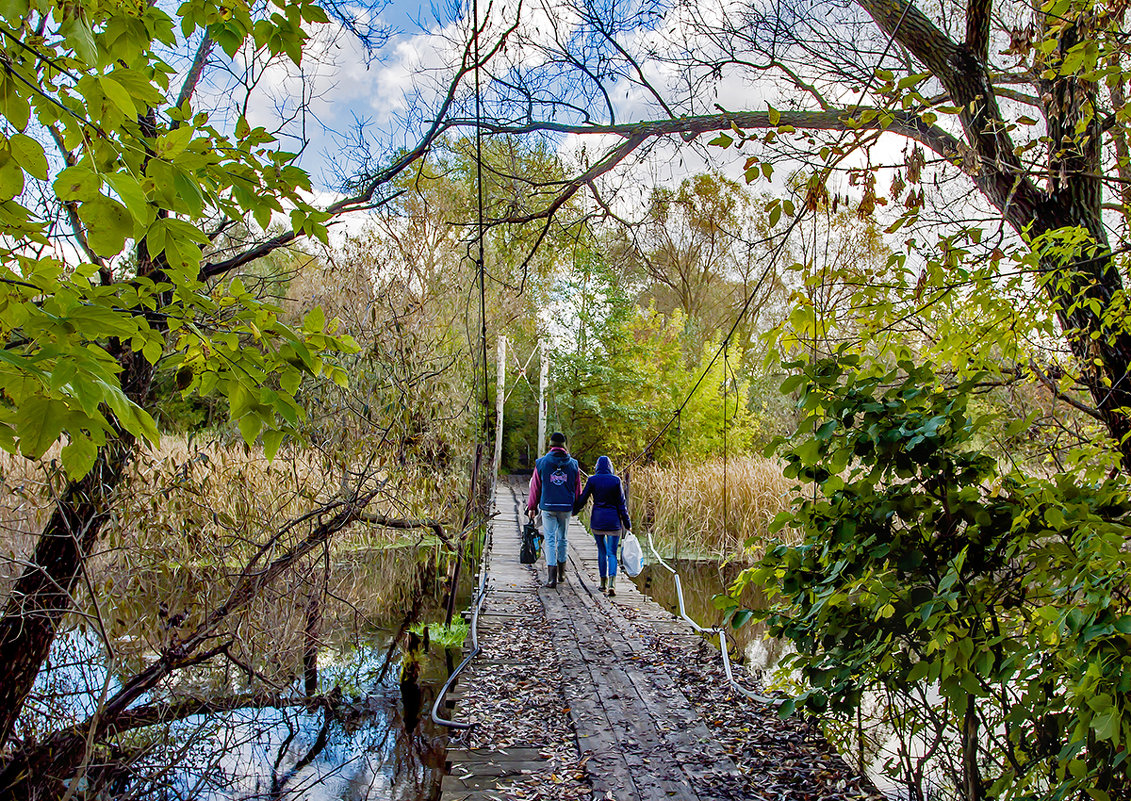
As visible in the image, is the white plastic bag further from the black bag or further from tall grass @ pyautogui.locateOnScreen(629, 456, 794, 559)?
tall grass @ pyautogui.locateOnScreen(629, 456, 794, 559)

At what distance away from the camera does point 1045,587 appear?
1772 millimetres

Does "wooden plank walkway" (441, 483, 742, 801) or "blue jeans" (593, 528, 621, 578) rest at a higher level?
"blue jeans" (593, 528, 621, 578)

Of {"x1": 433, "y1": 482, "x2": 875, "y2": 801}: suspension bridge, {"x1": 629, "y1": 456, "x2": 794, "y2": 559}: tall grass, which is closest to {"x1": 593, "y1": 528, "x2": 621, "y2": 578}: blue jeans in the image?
{"x1": 433, "y1": 482, "x2": 875, "y2": 801}: suspension bridge

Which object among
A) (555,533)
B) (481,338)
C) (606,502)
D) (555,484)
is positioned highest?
(481,338)

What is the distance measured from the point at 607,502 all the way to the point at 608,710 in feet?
9.57

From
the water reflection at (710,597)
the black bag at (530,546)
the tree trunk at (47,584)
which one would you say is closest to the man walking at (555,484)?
the black bag at (530,546)

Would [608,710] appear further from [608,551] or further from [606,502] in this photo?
[608,551]

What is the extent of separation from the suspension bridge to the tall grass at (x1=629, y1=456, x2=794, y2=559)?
3.55m

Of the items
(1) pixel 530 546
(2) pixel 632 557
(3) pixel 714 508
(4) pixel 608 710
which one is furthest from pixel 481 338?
(3) pixel 714 508

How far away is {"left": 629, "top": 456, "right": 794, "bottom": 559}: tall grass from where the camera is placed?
10.2 meters

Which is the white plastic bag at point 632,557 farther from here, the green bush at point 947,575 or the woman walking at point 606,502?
the green bush at point 947,575

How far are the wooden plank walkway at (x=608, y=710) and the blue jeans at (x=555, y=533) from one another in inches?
15.2

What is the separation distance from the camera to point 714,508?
10.7 metres

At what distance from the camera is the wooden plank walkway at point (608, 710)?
11.7 ft
